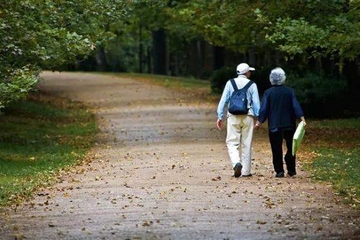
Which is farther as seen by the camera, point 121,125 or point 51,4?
point 121,125

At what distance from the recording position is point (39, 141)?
2556 centimetres

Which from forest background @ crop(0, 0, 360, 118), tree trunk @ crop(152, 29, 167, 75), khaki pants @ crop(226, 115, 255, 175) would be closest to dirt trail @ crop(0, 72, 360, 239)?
khaki pants @ crop(226, 115, 255, 175)

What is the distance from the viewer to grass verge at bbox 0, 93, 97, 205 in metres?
16.9

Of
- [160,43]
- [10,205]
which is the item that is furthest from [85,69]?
[10,205]

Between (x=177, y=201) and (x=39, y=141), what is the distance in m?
12.5

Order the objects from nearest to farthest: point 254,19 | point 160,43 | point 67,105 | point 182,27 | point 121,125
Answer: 1. point 254,19
2. point 121,125
3. point 67,105
4. point 182,27
5. point 160,43

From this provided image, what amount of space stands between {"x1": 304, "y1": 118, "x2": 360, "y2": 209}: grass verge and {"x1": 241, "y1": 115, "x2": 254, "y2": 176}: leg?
1.13 metres

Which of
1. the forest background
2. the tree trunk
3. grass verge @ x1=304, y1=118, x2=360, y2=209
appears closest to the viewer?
grass verge @ x1=304, y1=118, x2=360, y2=209

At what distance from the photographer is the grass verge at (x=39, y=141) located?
16859 millimetres

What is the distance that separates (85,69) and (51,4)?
165 feet

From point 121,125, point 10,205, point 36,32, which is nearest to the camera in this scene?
point 10,205

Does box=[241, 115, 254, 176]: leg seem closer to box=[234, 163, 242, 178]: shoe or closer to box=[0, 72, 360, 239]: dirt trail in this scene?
box=[234, 163, 242, 178]: shoe

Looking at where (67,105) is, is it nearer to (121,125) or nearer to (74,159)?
(121,125)

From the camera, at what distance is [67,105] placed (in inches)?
1554
